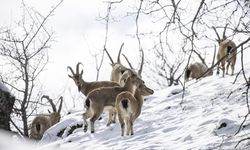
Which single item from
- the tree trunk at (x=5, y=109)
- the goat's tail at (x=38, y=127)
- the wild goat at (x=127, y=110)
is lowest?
the goat's tail at (x=38, y=127)

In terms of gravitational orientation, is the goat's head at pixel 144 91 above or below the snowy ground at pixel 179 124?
above

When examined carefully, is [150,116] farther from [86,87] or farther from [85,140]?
[86,87]

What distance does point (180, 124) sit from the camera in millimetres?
11734

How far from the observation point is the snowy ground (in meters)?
10.0

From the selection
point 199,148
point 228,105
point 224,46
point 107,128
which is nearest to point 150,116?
point 107,128

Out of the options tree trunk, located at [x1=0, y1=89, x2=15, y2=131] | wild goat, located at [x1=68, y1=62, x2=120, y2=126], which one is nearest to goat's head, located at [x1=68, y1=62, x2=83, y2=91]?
wild goat, located at [x1=68, y1=62, x2=120, y2=126]

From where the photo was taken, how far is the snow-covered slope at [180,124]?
10.1m

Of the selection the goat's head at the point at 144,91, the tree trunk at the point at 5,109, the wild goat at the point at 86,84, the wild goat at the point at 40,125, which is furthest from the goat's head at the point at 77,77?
the tree trunk at the point at 5,109

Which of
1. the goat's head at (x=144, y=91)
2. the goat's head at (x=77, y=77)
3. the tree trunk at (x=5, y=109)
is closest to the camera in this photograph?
the tree trunk at (x=5, y=109)

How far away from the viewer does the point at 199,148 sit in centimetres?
927

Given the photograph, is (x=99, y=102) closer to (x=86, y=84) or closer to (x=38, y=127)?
(x=86, y=84)

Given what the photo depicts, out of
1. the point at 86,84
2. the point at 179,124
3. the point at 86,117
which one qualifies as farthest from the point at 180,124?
the point at 86,84

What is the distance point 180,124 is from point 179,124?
36 millimetres

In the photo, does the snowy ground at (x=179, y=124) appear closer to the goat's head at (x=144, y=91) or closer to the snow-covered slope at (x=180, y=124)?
the snow-covered slope at (x=180, y=124)
